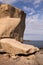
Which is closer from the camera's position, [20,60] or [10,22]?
[20,60]

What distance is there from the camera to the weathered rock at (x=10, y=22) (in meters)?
14.0

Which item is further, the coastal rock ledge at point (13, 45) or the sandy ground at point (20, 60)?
the coastal rock ledge at point (13, 45)

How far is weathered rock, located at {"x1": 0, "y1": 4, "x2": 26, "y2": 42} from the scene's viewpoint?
1397 centimetres

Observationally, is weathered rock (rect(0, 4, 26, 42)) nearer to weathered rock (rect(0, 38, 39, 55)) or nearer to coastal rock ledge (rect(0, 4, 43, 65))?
coastal rock ledge (rect(0, 4, 43, 65))

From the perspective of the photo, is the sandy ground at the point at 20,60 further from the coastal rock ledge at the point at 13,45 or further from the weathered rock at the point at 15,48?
the weathered rock at the point at 15,48

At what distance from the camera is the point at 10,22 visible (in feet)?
47.4

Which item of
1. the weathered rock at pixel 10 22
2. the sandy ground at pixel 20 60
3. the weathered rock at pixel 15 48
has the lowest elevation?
the sandy ground at pixel 20 60

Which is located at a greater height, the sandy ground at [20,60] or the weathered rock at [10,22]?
the weathered rock at [10,22]

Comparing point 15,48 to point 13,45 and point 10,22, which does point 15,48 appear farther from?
point 10,22

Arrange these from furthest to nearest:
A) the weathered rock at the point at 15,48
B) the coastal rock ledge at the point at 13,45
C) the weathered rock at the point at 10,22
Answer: the weathered rock at the point at 10,22, the weathered rock at the point at 15,48, the coastal rock ledge at the point at 13,45

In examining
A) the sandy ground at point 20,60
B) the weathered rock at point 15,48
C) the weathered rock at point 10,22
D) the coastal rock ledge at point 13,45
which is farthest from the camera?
the weathered rock at point 10,22

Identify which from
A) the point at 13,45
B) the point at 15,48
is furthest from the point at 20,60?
the point at 13,45

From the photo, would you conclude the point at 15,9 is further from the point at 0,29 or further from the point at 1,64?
the point at 1,64

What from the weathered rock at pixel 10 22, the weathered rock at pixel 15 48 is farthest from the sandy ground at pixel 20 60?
the weathered rock at pixel 10 22
